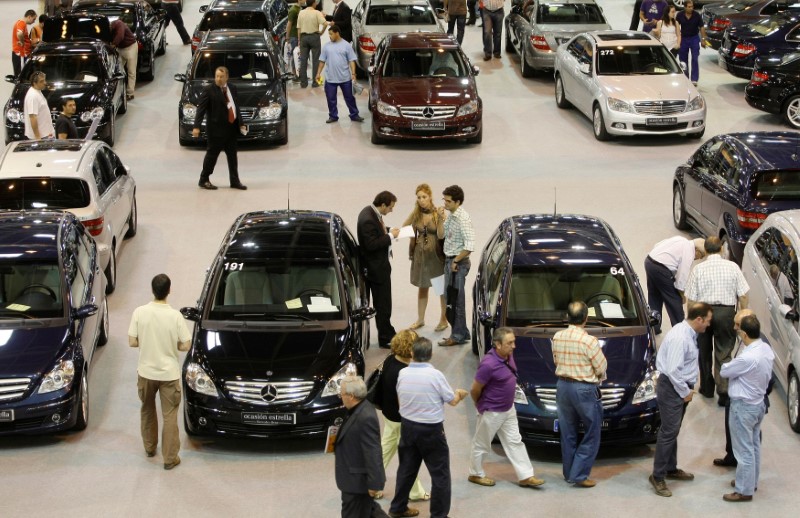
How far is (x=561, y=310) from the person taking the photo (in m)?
12.6

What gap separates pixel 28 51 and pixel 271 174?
754 cm

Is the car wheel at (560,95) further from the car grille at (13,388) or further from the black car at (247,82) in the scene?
the car grille at (13,388)

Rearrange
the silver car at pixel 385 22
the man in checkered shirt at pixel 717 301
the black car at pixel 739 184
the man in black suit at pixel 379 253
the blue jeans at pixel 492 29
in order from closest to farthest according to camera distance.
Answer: the man in checkered shirt at pixel 717 301, the man in black suit at pixel 379 253, the black car at pixel 739 184, the silver car at pixel 385 22, the blue jeans at pixel 492 29

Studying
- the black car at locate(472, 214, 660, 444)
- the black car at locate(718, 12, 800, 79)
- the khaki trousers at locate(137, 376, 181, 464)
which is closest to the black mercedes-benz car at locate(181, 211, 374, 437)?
the khaki trousers at locate(137, 376, 181, 464)

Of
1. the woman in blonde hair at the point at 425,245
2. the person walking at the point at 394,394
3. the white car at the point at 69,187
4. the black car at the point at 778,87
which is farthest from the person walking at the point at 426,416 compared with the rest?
the black car at the point at 778,87

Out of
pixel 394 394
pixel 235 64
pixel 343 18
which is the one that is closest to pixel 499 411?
pixel 394 394

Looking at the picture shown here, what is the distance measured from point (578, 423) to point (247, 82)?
1330cm

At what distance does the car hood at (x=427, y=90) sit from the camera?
22359mm

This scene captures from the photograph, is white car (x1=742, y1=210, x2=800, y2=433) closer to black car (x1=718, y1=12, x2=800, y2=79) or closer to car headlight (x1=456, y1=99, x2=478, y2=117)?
car headlight (x1=456, y1=99, x2=478, y2=117)

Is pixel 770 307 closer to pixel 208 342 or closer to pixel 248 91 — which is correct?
pixel 208 342

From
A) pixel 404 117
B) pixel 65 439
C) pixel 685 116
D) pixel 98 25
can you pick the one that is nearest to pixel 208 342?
pixel 65 439

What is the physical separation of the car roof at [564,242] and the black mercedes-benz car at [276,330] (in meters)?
1.69

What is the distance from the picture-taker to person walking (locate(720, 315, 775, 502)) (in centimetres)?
1052

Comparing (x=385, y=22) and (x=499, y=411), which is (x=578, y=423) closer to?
(x=499, y=411)
